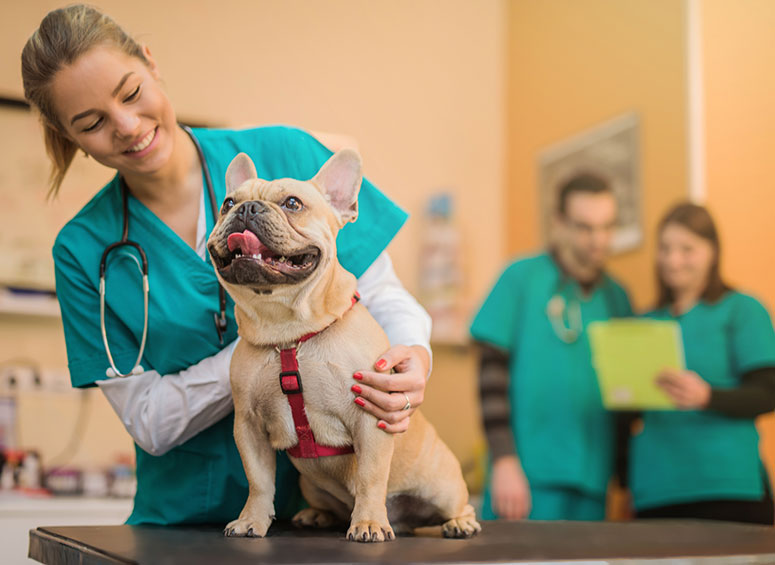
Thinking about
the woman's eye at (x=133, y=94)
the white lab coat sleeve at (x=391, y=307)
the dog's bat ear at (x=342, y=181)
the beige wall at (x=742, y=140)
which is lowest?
the white lab coat sleeve at (x=391, y=307)

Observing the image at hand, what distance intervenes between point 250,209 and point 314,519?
50 cm

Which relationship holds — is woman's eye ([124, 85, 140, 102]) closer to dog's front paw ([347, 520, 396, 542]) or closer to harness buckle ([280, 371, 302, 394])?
harness buckle ([280, 371, 302, 394])

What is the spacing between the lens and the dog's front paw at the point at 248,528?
958 mm

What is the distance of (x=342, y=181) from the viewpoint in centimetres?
102

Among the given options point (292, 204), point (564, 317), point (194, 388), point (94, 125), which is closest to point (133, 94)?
point (94, 125)

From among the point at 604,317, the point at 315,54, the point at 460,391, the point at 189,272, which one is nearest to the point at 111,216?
the point at 189,272

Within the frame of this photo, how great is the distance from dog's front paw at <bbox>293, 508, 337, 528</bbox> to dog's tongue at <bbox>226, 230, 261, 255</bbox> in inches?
18.0

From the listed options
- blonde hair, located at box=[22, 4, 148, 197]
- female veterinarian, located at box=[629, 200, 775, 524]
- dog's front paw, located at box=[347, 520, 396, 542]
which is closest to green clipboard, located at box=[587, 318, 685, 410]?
female veterinarian, located at box=[629, 200, 775, 524]

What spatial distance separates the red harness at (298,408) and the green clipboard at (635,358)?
4.33 feet

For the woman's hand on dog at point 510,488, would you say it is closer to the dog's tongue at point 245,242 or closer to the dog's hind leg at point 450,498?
the dog's hind leg at point 450,498

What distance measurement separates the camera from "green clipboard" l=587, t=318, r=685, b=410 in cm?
208

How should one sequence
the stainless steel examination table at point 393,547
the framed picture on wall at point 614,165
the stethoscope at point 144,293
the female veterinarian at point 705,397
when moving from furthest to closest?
the framed picture on wall at point 614,165 < the female veterinarian at point 705,397 < the stethoscope at point 144,293 < the stainless steel examination table at point 393,547

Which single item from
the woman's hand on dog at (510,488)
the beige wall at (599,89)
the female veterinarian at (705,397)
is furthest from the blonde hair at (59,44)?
the beige wall at (599,89)

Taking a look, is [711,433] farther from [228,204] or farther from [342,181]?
[228,204]
